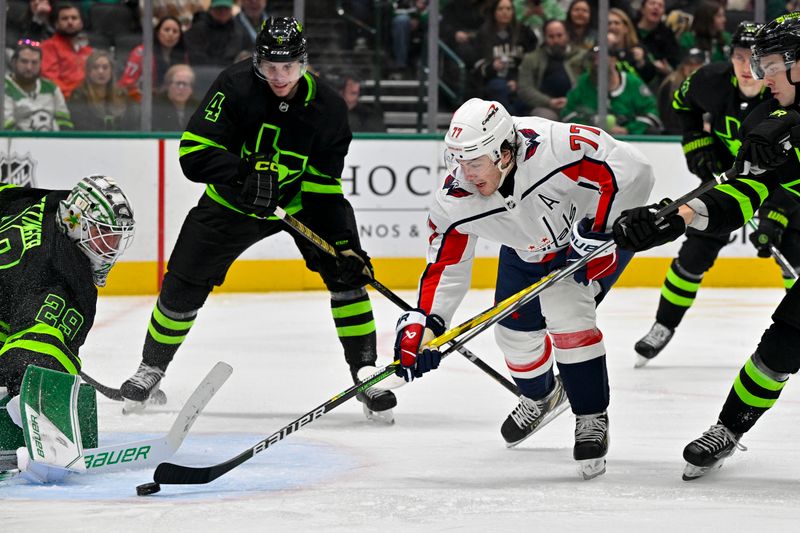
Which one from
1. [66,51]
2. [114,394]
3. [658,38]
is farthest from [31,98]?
[658,38]

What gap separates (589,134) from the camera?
3.03m

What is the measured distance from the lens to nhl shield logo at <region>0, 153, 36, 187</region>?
6227 millimetres

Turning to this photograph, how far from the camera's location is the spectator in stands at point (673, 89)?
716 centimetres

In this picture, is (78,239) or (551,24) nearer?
(78,239)

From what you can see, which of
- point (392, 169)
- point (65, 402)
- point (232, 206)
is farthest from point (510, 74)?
point (65, 402)

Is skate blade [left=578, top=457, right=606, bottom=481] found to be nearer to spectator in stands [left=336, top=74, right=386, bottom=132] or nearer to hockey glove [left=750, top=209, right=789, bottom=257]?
hockey glove [left=750, top=209, right=789, bottom=257]

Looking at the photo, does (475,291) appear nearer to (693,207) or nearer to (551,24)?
(551,24)

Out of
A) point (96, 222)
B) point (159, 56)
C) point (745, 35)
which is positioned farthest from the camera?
point (159, 56)

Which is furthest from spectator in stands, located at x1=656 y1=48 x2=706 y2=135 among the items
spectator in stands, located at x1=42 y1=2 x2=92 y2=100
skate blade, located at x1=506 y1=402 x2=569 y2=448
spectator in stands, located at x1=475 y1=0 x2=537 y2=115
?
skate blade, located at x1=506 y1=402 x2=569 y2=448

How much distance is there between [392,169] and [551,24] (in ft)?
4.00

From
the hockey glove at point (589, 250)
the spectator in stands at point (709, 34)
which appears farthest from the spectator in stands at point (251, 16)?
the hockey glove at point (589, 250)

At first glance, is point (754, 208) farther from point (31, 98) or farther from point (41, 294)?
point (31, 98)

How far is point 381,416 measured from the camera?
376cm

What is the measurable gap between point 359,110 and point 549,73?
42.8 inches
